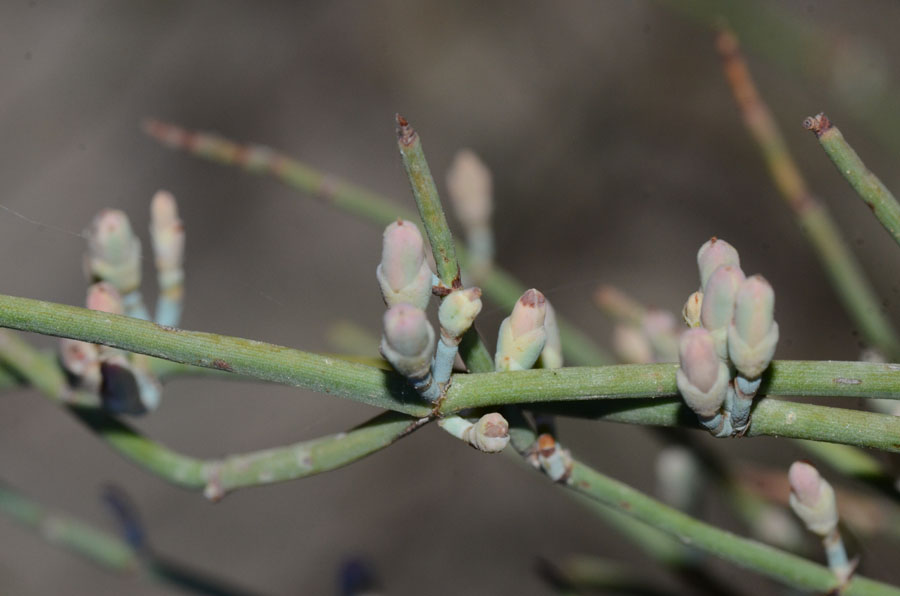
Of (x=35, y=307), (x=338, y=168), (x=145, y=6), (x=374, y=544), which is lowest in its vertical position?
(x=35, y=307)

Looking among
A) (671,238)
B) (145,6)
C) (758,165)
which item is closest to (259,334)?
(145,6)

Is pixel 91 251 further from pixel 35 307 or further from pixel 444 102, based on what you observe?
pixel 444 102

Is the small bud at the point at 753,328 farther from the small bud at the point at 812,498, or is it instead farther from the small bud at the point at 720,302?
the small bud at the point at 812,498

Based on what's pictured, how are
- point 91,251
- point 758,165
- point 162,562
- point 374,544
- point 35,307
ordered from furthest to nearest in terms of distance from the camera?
1. point 374,544
2. point 758,165
3. point 162,562
4. point 91,251
5. point 35,307

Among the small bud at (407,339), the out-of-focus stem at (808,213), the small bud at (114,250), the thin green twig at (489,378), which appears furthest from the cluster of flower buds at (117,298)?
the out-of-focus stem at (808,213)

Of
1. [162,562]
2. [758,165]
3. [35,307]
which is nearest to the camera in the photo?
[35,307]

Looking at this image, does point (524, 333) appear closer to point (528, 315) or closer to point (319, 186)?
point (528, 315)
